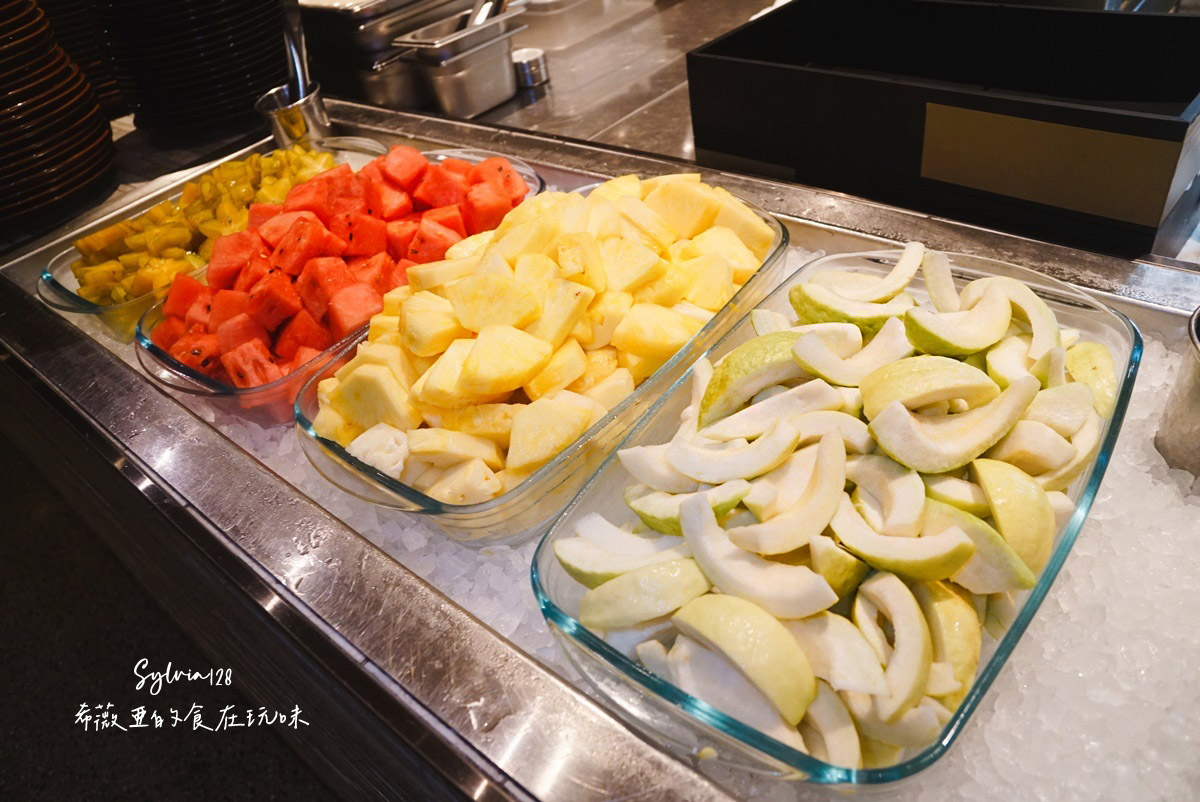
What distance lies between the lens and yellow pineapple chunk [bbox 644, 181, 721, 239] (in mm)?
1182

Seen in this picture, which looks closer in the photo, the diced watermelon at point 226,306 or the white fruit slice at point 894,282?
the white fruit slice at point 894,282

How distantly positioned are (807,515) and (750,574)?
0.24 ft

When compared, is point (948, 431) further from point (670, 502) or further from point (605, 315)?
point (605, 315)

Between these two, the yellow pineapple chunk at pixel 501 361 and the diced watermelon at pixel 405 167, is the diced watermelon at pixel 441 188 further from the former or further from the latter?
the yellow pineapple chunk at pixel 501 361

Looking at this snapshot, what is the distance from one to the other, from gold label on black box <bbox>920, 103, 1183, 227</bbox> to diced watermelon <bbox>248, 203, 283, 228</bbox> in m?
1.18

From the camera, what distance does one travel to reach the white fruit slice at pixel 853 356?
0.81m

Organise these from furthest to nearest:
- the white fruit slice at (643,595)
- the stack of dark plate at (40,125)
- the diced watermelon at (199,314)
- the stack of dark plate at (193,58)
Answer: the stack of dark plate at (193,58)
the stack of dark plate at (40,125)
the diced watermelon at (199,314)
the white fruit slice at (643,595)

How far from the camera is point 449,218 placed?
1448 millimetres

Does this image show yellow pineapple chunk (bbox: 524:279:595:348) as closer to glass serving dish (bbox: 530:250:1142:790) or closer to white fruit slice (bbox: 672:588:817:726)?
glass serving dish (bbox: 530:250:1142:790)

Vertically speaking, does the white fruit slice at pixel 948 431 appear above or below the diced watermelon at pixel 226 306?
above

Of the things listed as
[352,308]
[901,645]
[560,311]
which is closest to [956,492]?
[901,645]

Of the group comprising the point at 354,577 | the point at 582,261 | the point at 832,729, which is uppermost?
the point at 582,261

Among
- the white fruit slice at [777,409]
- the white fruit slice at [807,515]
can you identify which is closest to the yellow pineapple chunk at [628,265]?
the white fruit slice at [777,409]

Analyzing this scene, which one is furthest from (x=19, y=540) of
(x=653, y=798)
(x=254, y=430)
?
(x=653, y=798)
